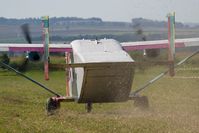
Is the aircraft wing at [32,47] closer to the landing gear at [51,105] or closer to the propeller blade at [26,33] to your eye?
the propeller blade at [26,33]

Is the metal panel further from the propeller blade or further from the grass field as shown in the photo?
the propeller blade

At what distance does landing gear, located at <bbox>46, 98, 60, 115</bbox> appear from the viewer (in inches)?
824

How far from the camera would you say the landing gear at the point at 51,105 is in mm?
20938

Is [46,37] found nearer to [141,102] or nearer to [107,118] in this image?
[141,102]

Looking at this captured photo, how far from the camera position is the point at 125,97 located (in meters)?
19.1

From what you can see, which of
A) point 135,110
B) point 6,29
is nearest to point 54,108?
point 135,110

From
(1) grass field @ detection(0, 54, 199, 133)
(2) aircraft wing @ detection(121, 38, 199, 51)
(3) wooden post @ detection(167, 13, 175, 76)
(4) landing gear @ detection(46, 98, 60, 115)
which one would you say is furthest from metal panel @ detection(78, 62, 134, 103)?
(2) aircraft wing @ detection(121, 38, 199, 51)

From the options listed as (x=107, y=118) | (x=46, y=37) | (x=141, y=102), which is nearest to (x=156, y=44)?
(x=141, y=102)

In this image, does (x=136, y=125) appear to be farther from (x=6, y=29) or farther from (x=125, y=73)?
(x=6, y=29)

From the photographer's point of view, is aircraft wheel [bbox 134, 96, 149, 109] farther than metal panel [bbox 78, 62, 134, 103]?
Yes

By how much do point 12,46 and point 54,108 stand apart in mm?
3570

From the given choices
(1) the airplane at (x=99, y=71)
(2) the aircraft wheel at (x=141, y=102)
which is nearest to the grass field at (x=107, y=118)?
(2) the aircraft wheel at (x=141, y=102)

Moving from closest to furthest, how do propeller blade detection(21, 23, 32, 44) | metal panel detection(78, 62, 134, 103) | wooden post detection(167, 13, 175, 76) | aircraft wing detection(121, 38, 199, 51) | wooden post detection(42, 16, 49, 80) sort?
metal panel detection(78, 62, 134, 103), wooden post detection(167, 13, 175, 76), wooden post detection(42, 16, 49, 80), aircraft wing detection(121, 38, 199, 51), propeller blade detection(21, 23, 32, 44)

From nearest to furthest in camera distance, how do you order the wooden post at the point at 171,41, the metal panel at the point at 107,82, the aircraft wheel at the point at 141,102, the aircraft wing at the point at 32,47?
1. the metal panel at the point at 107,82
2. the wooden post at the point at 171,41
3. the aircraft wheel at the point at 141,102
4. the aircraft wing at the point at 32,47
